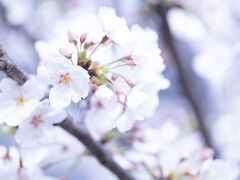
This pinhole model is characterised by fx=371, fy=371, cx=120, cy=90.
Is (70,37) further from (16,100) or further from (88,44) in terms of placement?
(16,100)

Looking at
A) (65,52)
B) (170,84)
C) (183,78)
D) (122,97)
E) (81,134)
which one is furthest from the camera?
(183,78)

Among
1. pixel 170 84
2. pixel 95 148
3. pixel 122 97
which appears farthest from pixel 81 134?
pixel 170 84

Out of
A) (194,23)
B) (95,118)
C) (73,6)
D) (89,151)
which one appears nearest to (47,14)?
(73,6)

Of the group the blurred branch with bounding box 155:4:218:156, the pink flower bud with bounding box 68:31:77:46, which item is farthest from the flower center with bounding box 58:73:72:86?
the blurred branch with bounding box 155:4:218:156

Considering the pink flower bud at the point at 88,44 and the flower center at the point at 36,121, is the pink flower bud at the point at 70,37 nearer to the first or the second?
the pink flower bud at the point at 88,44

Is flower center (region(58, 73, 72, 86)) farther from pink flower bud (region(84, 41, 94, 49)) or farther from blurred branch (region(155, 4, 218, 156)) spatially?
blurred branch (region(155, 4, 218, 156))

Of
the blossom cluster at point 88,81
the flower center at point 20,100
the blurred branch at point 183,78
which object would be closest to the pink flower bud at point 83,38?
the blossom cluster at point 88,81

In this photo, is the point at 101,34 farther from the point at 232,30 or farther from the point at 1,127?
the point at 232,30
